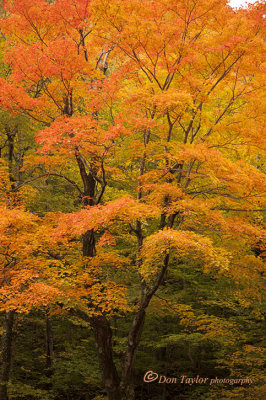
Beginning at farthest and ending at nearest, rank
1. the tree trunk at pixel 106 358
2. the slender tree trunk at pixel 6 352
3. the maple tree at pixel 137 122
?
1. the slender tree trunk at pixel 6 352
2. the tree trunk at pixel 106 358
3. the maple tree at pixel 137 122

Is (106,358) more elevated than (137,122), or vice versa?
(137,122)

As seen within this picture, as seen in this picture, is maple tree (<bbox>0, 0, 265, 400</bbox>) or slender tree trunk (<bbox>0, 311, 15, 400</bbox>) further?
slender tree trunk (<bbox>0, 311, 15, 400</bbox>)

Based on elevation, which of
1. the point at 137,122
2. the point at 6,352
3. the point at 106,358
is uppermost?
the point at 137,122

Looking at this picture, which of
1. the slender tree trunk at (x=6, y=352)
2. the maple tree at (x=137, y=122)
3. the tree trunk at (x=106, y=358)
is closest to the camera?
the maple tree at (x=137, y=122)

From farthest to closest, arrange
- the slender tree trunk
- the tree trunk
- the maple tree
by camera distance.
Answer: the slender tree trunk
the tree trunk
the maple tree

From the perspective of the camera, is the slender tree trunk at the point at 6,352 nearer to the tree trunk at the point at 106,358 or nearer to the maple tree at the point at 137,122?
the maple tree at the point at 137,122

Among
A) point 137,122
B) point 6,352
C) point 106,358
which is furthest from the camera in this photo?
point 6,352

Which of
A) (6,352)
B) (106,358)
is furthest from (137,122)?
(6,352)

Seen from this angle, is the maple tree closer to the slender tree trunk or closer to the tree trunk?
the tree trunk

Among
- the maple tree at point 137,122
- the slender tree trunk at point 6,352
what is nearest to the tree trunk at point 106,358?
the maple tree at point 137,122

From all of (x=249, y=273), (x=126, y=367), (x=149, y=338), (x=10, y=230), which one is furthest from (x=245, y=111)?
(x=149, y=338)

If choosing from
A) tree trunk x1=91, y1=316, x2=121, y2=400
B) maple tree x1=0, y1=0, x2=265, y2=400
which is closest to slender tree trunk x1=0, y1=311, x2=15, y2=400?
maple tree x1=0, y1=0, x2=265, y2=400

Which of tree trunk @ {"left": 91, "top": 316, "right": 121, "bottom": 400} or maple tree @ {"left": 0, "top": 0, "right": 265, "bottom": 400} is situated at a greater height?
maple tree @ {"left": 0, "top": 0, "right": 265, "bottom": 400}

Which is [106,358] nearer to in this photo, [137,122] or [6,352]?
[6,352]
